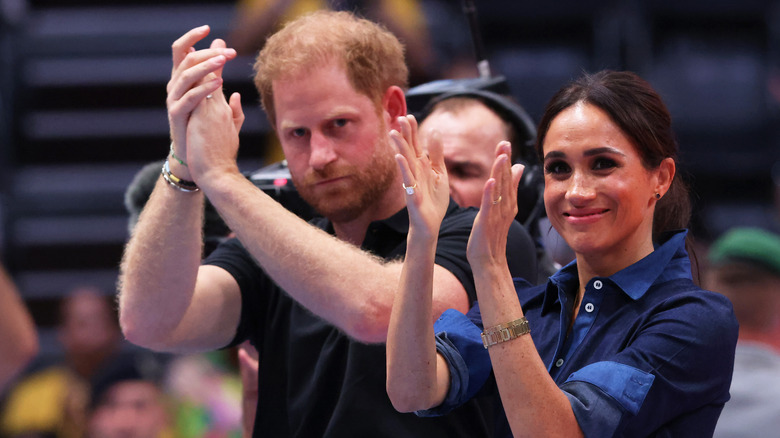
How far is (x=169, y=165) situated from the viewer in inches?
71.2

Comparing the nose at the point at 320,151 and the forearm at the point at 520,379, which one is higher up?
the nose at the point at 320,151

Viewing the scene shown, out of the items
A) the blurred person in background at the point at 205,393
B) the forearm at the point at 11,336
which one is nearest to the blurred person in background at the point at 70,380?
the blurred person in background at the point at 205,393

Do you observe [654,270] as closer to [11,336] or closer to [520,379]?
[520,379]

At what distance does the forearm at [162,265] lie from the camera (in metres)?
1.81

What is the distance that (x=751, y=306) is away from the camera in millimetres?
2771

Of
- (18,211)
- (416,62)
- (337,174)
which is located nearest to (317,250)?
(337,174)

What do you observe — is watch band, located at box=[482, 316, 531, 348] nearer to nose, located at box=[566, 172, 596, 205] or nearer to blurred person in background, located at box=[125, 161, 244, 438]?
nose, located at box=[566, 172, 596, 205]

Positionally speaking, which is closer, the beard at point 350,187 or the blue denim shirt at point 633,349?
the blue denim shirt at point 633,349

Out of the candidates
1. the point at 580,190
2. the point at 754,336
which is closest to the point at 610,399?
the point at 580,190

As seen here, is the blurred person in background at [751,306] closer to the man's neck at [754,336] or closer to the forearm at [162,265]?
the man's neck at [754,336]

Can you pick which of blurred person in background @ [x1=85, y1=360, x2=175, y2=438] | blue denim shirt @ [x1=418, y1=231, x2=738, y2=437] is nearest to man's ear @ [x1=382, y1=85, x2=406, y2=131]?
blue denim shirt @ [x1=418, y1=231, x2=738, y2=437]

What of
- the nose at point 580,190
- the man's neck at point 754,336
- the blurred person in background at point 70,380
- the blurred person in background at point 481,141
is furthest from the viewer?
the blurred person in background at point 70,380

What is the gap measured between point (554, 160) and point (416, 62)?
316cm

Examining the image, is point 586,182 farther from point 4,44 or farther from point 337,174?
point 4,44
